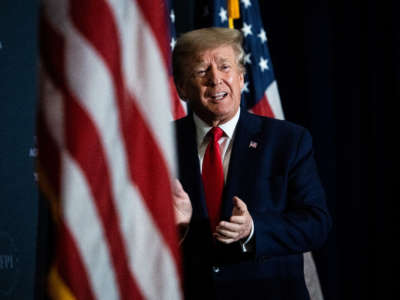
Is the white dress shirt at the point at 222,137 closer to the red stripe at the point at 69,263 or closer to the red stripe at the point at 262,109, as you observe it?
the red stripe at the point at 69,263

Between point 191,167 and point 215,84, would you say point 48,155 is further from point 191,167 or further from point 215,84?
point 215,84

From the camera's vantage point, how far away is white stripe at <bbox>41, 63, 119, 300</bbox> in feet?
2.70

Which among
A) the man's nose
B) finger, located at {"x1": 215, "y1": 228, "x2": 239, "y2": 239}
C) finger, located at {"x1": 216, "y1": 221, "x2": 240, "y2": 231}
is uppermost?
the man's nose

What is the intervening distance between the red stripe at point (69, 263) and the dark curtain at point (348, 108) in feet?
8.43

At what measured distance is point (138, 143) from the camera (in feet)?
2.85

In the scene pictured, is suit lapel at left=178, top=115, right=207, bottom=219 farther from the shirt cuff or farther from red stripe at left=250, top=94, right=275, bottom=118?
red stripe at left=250, top=94, right=275, bottom=118

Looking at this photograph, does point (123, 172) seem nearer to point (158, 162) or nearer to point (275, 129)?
point (158, 162)

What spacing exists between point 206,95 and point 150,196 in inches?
32.8

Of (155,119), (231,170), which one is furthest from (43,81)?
(231,170)

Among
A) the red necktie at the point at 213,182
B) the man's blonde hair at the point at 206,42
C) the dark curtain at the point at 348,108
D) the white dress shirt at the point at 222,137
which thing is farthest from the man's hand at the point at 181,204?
the dark curtain at the point at 348,108

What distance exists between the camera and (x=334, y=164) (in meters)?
3.31

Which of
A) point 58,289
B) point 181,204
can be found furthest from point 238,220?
point 58,289

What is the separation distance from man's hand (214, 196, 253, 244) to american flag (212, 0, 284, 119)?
5.03 ft

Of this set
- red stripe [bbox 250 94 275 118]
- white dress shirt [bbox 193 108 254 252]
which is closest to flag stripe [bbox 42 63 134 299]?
white dress shirt [bbox 193 108 254 252]
